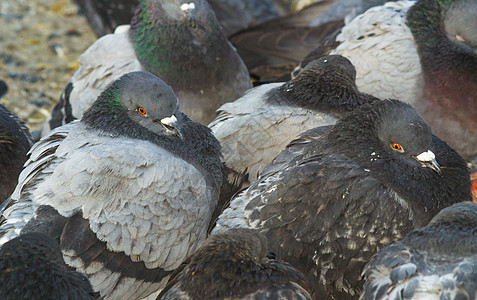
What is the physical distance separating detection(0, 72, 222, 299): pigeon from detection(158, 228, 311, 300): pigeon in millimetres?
640

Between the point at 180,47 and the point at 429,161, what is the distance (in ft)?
8.57

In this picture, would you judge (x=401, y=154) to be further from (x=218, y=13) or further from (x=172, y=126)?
(x=218, y=13)

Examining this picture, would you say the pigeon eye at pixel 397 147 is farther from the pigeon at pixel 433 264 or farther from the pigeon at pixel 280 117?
the pigeon at pixel 280 117

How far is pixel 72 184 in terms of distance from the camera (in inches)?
163

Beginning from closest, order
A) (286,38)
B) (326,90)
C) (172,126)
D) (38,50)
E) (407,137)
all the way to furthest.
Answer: (407,137)
(172,126)
(326,90)
(286,38)
(38,50)

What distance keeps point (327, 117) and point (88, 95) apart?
216cm

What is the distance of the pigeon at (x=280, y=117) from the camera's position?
5.13 meters

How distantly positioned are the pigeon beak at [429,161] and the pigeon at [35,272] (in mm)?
2077

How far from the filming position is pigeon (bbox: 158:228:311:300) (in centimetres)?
341

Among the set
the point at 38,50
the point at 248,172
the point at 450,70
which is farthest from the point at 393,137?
the point at 38,50

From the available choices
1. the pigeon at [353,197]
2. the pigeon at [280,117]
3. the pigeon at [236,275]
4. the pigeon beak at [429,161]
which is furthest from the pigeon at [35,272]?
the pigeon beak at [429,161]

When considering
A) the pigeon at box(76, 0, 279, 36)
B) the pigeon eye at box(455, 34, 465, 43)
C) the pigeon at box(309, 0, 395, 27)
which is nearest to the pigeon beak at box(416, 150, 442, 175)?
the pigeon eye at box(455, 34, 465, 43)

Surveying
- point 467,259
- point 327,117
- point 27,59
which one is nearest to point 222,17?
point 27,59

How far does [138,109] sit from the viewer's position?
471cm
